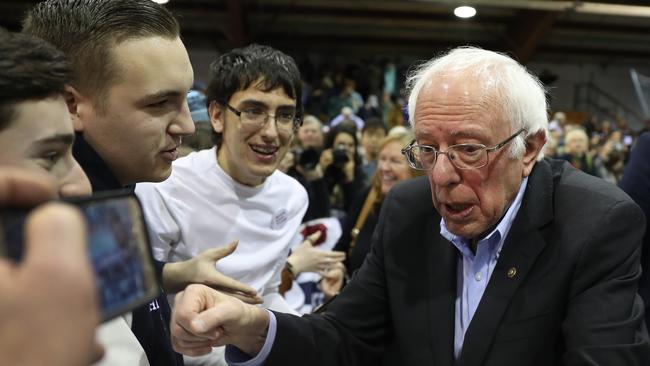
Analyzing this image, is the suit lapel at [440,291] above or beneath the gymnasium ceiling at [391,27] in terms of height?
beneath

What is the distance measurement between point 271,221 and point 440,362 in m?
0.93

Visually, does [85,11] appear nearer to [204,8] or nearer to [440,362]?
[440,362]

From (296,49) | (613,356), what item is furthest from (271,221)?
(296,49)

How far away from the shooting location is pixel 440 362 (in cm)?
148

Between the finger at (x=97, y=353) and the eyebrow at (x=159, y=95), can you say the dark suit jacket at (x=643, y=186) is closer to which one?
the eyebrow at (x=159, y=95)

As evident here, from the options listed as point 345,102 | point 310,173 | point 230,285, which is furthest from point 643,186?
point 345,102

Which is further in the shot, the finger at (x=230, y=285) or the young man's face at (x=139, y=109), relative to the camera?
the finger at (x=230, y=285)

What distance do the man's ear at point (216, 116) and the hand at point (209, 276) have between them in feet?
2.29

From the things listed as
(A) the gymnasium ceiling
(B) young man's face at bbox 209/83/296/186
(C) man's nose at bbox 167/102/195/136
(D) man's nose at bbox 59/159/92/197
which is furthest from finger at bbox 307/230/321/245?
(A) the gymnasium ceiling

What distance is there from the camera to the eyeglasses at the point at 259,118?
2109 mm

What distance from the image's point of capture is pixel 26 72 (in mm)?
722

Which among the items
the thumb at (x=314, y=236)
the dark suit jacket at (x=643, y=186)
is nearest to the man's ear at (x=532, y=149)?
the dark suit jacket at (x=643, y=186)

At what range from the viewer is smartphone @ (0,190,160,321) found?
451mm

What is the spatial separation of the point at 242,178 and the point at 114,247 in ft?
5.47
